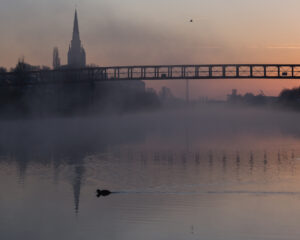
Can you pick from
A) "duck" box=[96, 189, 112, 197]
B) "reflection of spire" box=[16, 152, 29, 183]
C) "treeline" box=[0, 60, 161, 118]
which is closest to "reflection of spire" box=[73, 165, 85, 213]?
"duck" box=[96, 189, 112, 197]

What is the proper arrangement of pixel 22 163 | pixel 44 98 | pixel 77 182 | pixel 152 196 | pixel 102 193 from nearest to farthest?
pixel 152 196, pixel 102 193, pixel 77 182, pixel 22 163, pixel 44 98

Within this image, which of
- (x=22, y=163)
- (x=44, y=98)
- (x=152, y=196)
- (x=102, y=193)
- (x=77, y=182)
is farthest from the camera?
(x=44, y=98)

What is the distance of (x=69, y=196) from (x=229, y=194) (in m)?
8.05

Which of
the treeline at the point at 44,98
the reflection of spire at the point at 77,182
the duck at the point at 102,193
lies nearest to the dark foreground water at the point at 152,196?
the reflection of spire at the point at 77,182

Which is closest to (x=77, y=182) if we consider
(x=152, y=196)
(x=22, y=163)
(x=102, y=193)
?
(x=102, y=193)

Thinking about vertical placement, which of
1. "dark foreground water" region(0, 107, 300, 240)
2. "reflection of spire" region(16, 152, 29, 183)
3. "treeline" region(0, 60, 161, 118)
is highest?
"treeline" region(0, 60, 161, 118)

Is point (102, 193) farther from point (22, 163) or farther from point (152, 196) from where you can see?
point (22, 163)

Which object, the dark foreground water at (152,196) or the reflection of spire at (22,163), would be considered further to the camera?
the reflection of spire at (22,163)

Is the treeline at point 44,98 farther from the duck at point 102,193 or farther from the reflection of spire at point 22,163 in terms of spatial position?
the duck at point 102,193

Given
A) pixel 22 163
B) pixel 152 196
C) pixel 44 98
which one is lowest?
pixel 152 196

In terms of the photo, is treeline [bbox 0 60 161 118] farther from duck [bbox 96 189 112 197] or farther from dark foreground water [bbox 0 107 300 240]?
duck [bbox 96 189 112 197]

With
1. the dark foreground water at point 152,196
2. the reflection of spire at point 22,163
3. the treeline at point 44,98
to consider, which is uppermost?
the treeline at point 44,98

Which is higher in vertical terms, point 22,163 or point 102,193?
point 22,163

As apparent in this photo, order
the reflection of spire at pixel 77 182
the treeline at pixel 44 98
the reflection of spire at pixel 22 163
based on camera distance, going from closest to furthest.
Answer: the reflection of spire at pixel 77 182 < the reflection of spire at pixel 22 163 < the treeline at pixel 44 98
